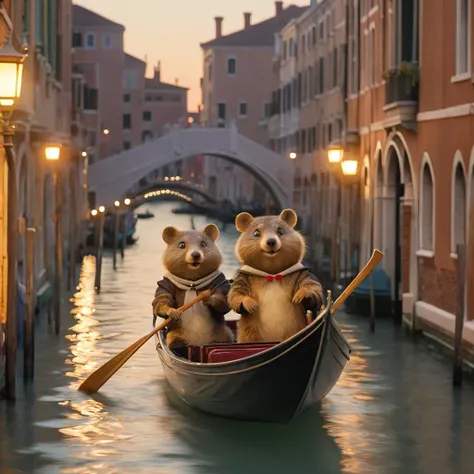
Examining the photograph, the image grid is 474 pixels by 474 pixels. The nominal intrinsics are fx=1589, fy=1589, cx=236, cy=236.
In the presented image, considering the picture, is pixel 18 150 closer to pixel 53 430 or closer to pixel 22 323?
pixel 22 323

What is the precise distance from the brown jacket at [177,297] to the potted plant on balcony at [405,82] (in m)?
6.60

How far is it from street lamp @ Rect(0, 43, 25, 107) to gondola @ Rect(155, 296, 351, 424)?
233 cm

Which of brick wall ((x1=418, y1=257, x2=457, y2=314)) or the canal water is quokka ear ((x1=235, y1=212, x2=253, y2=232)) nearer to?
the canal water

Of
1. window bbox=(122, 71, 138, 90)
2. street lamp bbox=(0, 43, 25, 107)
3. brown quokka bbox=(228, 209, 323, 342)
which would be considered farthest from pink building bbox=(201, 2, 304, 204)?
street lamp bbox=(0, 43, 25, 107)

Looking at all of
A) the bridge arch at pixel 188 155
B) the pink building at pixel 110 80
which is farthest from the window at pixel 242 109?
the bridge arch at pixel 188 155

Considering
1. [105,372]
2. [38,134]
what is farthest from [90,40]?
[105,372]

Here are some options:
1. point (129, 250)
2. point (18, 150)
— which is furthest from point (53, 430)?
point (129, 250)

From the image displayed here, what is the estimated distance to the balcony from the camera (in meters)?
18.5

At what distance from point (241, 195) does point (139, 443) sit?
61399 millimetres

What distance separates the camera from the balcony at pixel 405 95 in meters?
18.5

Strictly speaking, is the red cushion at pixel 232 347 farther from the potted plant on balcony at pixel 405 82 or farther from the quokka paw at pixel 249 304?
the potted plant on balcony at pixel 405 82

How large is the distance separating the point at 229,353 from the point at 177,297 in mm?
1137

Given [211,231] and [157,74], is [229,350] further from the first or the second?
[157,74]

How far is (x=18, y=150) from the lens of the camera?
17.9 metres
